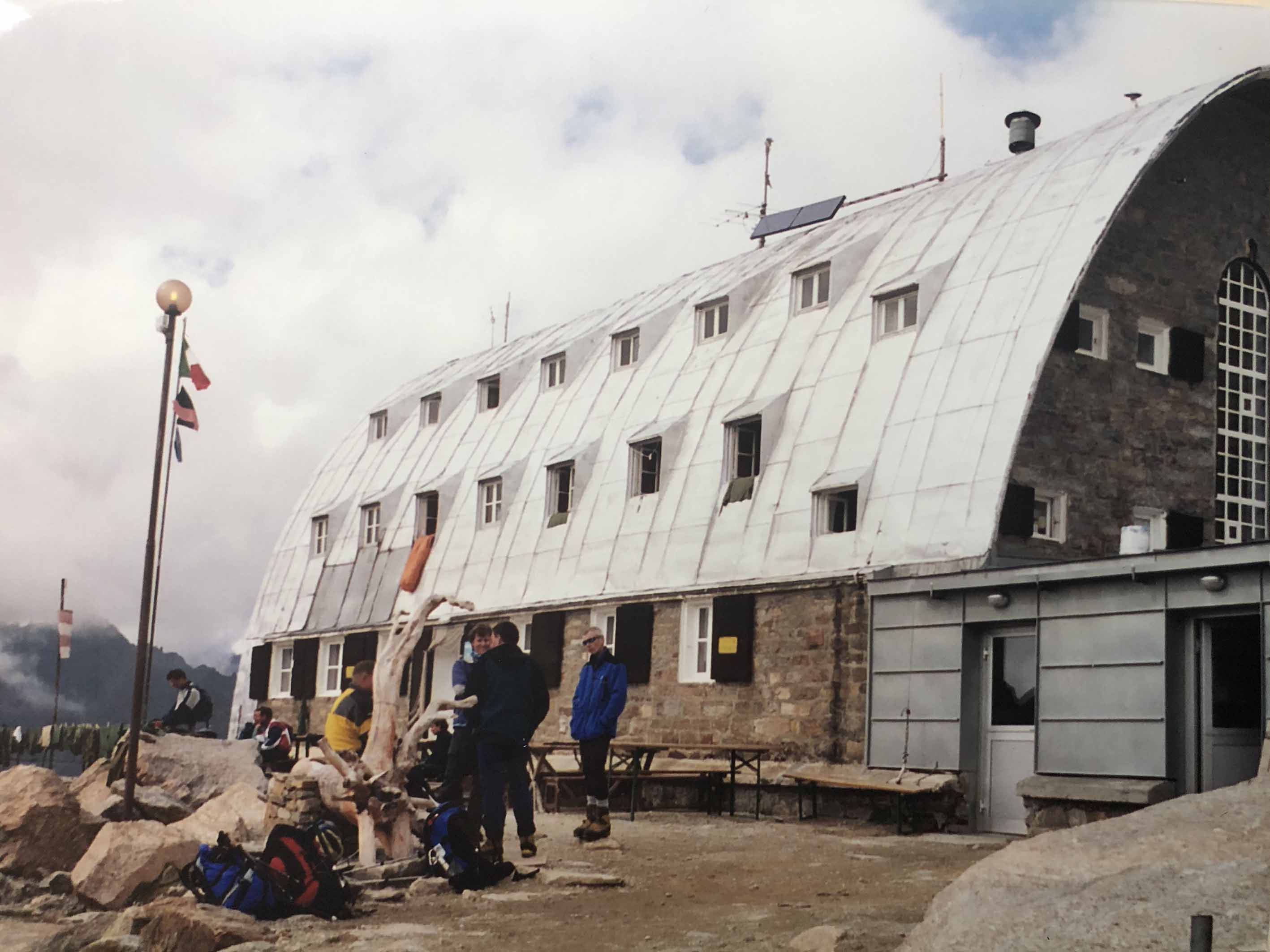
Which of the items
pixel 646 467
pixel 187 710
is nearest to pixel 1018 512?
pixel 646 467

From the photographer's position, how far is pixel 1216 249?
647 inches

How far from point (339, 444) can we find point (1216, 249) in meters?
10.2

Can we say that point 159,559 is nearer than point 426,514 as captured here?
Yes

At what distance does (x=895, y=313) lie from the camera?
641 inches

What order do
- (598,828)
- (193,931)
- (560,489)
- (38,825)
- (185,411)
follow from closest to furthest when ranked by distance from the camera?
(193,931)
(185,411)
(38,825)
(598,828)
(560,489)

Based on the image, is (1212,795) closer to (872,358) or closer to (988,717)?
(988,717)

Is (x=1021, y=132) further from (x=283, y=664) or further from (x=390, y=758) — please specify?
(x=390, y=758)

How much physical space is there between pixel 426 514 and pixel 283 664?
75.0 inches

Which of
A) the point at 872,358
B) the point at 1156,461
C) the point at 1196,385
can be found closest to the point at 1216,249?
the point at 1196,385

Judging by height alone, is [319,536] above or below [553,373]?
below

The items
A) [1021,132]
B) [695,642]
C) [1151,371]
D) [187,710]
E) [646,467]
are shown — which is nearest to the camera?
[187,710]

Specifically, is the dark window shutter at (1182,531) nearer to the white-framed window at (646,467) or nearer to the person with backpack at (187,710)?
the white-framed window at (646,467)

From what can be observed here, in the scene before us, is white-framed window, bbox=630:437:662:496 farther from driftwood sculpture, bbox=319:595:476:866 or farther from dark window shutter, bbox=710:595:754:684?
driftwood sculpture, bbox=319:595:476:866

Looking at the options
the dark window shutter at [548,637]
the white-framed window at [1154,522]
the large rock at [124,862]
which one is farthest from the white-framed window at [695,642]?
the large rock at [124,862]
